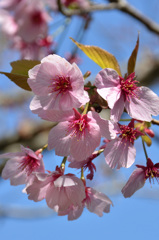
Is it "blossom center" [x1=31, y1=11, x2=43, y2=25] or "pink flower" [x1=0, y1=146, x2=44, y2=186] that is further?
"blossom center" [x1=31, y1=11, x2=43, y2=25]

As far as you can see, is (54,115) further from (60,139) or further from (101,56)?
(101,56)

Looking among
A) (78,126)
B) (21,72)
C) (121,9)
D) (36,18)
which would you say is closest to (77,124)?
(78,126)

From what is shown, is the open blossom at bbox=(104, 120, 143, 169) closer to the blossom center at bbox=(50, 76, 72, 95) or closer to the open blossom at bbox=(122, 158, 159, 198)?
the open blossom at bbox=(122, 158, 159, 198)

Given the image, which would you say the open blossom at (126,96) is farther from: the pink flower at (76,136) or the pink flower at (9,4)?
the pink flower at (9,4)

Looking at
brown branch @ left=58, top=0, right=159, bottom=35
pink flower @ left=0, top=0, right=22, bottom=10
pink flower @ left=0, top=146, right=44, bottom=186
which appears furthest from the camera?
pink flower @ left=0, top=0, right=22, bottom=10

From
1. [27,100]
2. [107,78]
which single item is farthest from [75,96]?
[27,100]

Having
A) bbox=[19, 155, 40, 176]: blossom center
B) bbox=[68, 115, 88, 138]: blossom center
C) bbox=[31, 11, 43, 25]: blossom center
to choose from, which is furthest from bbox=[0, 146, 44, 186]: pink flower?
bbox=[31, 11, 43, 25]: blossom center
